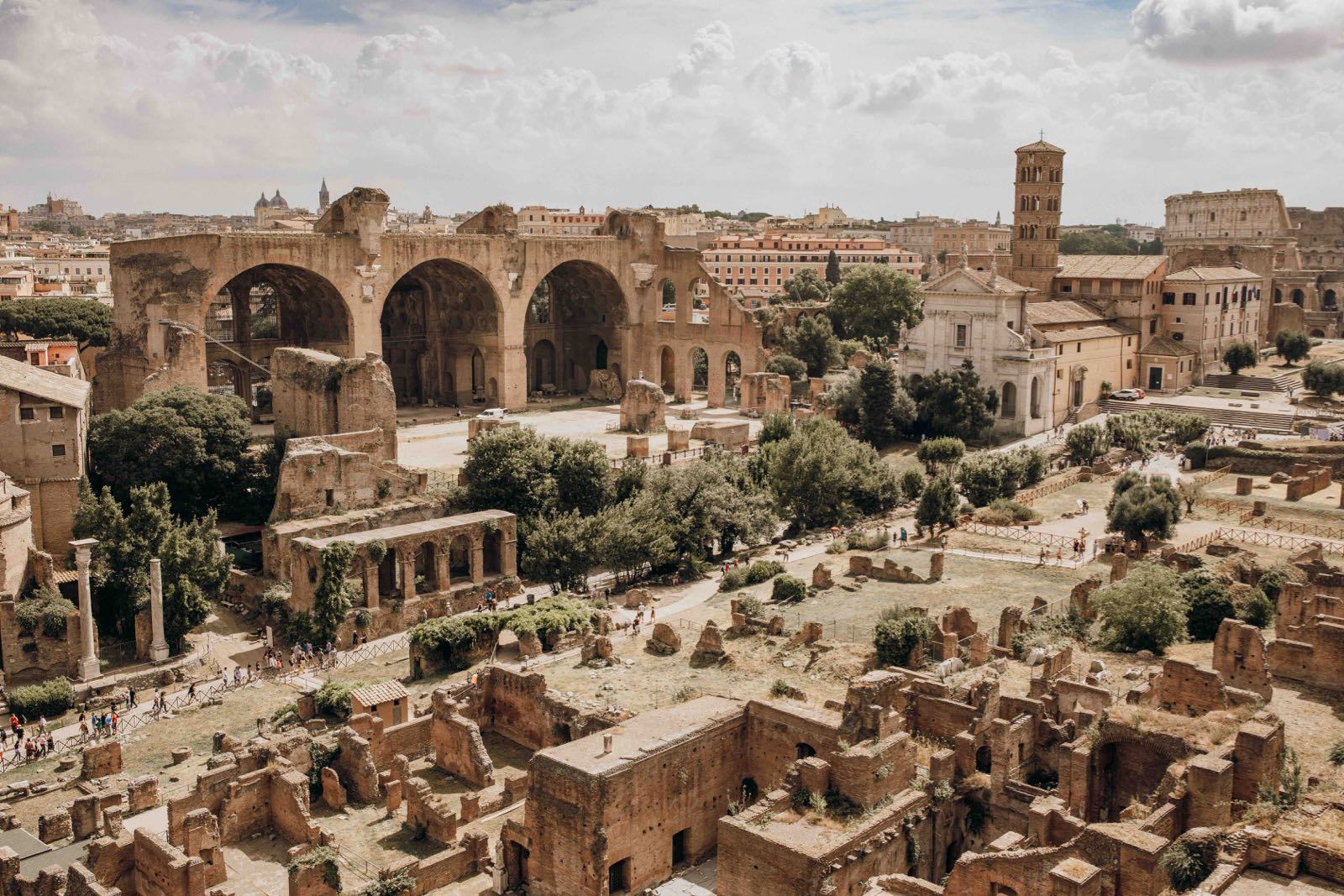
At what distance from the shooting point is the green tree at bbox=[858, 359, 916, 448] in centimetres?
5412

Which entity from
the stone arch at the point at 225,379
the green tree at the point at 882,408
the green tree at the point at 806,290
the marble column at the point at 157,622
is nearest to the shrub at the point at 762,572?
the marble column at the point at 157,622

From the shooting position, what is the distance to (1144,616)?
26875 millimetres

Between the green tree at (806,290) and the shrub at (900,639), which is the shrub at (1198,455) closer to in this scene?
the shrub at (900,639)

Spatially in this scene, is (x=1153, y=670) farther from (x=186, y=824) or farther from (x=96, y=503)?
(x=96, y=503)

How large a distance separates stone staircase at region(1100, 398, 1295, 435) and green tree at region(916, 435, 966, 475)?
38.4 ft

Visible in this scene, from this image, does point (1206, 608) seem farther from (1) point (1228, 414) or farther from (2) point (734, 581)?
(1) point (1228, 414)

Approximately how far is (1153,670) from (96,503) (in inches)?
1092

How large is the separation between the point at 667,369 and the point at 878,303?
51.8ft

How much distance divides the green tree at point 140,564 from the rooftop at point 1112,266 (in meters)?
47.3

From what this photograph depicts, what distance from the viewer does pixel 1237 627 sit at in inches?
925

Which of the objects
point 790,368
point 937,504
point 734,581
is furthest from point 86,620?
point 790,368

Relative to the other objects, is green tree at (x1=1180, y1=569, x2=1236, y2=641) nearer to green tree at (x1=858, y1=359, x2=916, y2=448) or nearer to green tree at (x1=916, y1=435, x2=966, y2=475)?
green tree at (x1=916, y1=435, x2=966, y2=475)

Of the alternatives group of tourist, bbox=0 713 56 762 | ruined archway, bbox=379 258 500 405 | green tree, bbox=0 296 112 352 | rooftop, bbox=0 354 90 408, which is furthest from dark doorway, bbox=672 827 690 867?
green tree, bbox=0 296 112 352

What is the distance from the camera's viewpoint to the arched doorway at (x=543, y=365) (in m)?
70.3
